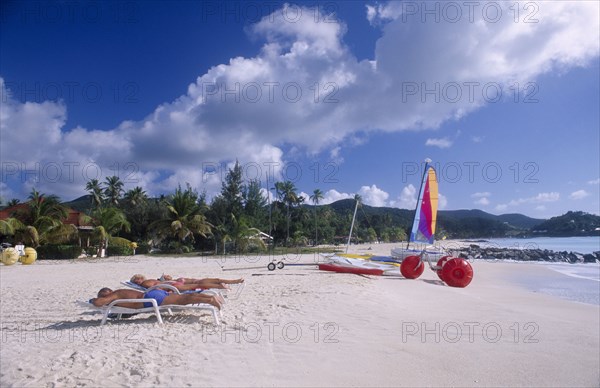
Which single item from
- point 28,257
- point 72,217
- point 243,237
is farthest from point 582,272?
point 72,217

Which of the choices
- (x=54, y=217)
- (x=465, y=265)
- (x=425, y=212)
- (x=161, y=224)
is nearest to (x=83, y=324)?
(x=465, y=265)

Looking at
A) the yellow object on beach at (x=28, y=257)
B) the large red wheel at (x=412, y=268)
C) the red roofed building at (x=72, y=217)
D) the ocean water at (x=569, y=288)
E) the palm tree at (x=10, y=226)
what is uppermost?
the red roofed building at (x=72, y=217)

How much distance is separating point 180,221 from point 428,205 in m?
19.3

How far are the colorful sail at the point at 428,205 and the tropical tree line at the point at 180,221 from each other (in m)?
6.96

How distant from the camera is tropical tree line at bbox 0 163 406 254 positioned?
2409 centimetres

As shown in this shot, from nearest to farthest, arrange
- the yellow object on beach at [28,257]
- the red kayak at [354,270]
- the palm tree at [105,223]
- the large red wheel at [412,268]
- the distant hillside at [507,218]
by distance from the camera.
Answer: the large red wheel at [412,268] < the red kayak at [354,270] < the yellow object on beach at [28,257] < the palm tree at [105,223] < the distant hillside at [507,218]

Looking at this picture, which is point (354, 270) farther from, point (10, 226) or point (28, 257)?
point (10, 226)

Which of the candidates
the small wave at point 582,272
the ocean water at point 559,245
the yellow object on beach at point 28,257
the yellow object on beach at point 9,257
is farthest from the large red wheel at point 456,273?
the ocean water at point 559,245

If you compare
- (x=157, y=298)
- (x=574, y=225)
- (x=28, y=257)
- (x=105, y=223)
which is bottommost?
(x=28, y=257)

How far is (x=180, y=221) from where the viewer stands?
99.6 ft

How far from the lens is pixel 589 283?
672 inches

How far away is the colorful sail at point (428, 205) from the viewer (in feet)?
59.7

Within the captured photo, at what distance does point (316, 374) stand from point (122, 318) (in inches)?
148

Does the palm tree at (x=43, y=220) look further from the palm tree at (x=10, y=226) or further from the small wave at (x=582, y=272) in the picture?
the small wave at (x=582, y=272)
